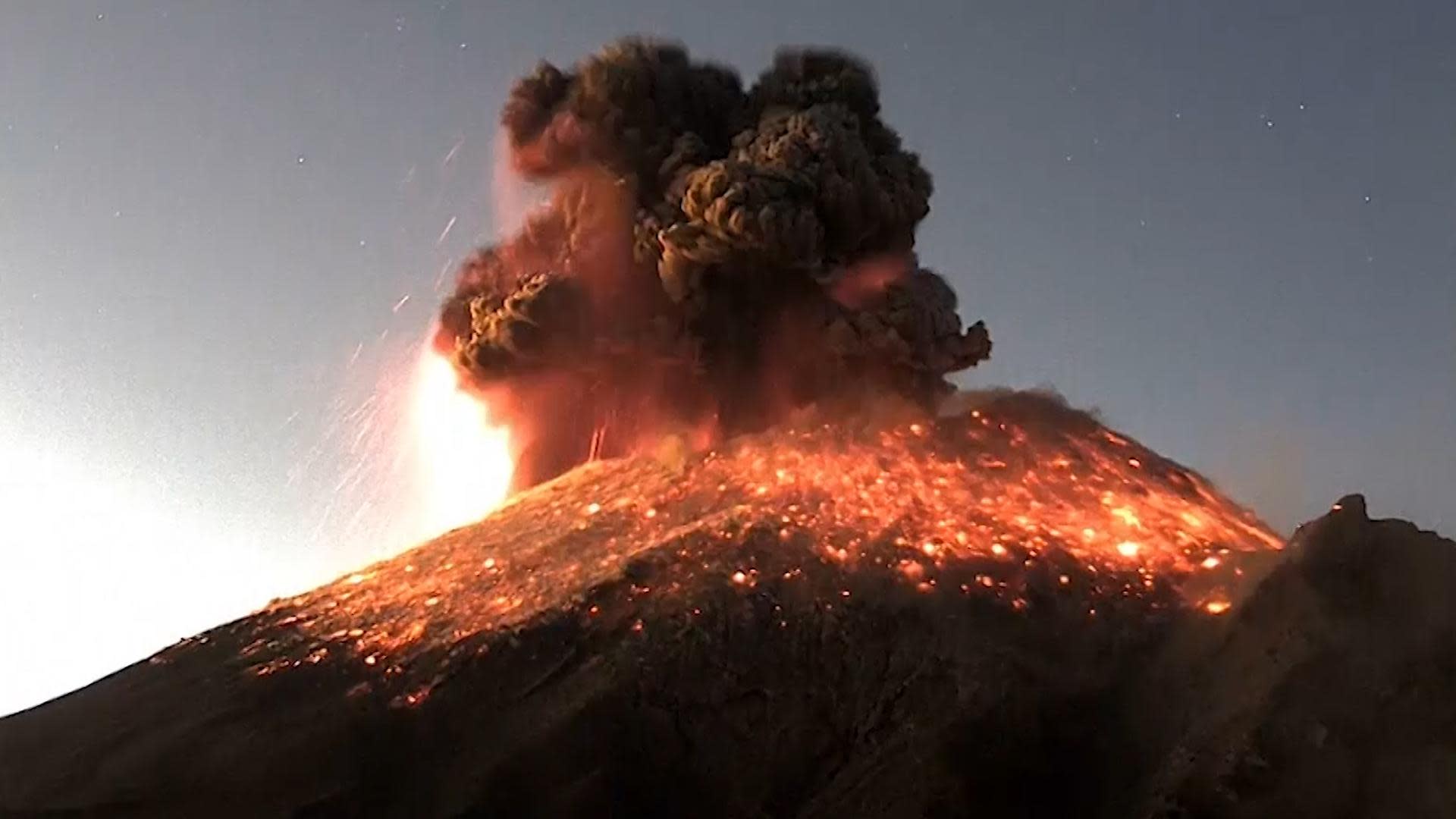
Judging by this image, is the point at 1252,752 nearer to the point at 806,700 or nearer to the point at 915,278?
the point at 806,700

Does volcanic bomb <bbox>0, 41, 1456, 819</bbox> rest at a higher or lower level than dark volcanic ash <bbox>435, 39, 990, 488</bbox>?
lower

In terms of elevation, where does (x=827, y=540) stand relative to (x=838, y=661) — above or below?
above

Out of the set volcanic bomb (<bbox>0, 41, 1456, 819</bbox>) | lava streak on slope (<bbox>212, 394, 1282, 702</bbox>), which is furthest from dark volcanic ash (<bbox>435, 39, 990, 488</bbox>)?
lava streak on slope (<bbox>212, 394, 1282, 702</bbox>)

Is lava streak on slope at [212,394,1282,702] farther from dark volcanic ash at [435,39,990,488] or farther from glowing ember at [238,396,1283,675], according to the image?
dark volcanic ash at [435,39,990,488]

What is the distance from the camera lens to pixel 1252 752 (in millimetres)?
6621

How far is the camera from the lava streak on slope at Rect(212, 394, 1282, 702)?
8.28 meters

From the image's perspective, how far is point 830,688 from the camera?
7766 mm

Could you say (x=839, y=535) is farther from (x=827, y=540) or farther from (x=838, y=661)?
(x=838, y=661)

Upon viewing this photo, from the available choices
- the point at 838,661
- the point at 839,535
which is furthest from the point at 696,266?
the point at 838,661

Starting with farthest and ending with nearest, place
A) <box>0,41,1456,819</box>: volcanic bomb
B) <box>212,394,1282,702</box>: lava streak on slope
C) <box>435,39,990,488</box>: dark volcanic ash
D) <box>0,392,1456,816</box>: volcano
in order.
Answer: <box>435,39,990,488</box>: dark volcanic ash
<box>212,394,1282,702</box>: lava streak on slope
<box>0,41,1456,819</box>: volcanic bomb
<box>0,392,1456,816</box>: volcano

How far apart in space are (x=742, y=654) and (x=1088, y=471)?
4075 mm

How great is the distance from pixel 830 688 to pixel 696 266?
630 centimetres

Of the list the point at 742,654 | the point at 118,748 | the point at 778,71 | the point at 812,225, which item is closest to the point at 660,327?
the point at 812,225

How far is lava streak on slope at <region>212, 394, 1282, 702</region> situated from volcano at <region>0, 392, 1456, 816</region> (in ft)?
0.13
